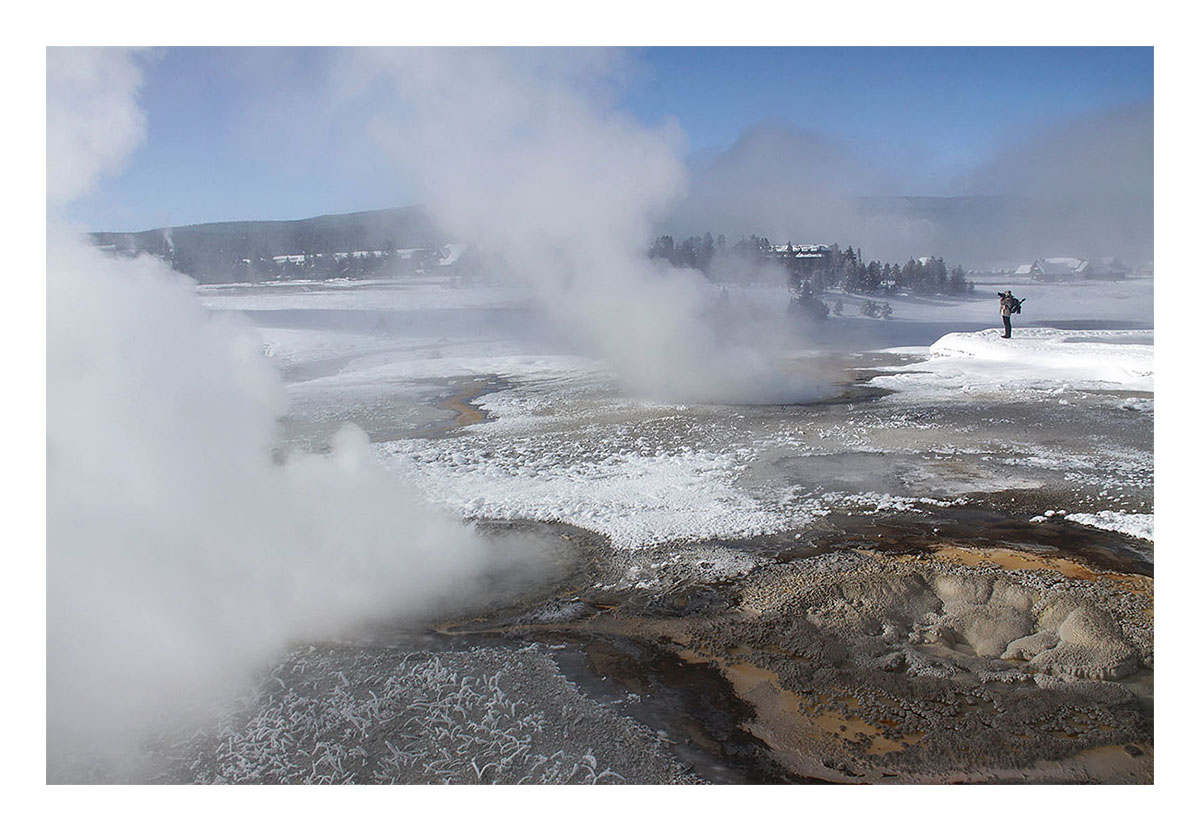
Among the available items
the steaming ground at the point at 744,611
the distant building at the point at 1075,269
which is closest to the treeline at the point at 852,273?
the distant building at the point at 1075,269

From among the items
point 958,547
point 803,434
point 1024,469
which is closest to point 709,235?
point 803,434

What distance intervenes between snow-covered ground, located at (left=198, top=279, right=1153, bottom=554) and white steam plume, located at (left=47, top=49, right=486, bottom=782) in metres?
1.91

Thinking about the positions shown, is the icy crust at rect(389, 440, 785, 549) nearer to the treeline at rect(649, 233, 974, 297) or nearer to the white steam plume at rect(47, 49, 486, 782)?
the white steam plume at rect(47, 49, 486, 782)

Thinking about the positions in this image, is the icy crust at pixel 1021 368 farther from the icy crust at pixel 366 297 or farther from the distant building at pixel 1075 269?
the distant building at pixel 1075 269

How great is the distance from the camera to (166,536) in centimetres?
484

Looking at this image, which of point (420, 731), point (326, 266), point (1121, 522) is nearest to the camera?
point (420, 731)

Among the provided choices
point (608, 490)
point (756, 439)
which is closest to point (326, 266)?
point (756, 439)

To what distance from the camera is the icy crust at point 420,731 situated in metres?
3.52

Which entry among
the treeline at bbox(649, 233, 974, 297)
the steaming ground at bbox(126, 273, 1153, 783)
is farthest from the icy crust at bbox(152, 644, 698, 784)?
the treeline at bbox(649, 233, 974, 297)

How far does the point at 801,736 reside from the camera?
148 inches

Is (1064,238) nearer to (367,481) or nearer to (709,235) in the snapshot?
(709,235)

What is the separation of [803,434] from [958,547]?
426 centimetres

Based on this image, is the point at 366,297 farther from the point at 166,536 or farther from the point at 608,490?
the point at 166,536

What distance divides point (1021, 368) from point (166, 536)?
16139mm
